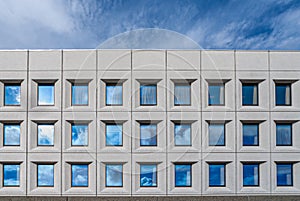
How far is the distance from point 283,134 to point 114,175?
7.85 meters

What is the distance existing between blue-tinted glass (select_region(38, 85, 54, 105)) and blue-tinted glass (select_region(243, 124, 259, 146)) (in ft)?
29.0

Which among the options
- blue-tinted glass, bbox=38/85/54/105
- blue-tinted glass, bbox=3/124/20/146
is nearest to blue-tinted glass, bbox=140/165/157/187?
blue-tinted glass, bbox=38/85/54/105

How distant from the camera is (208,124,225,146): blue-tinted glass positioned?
11.3 m

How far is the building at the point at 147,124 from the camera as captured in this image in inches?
437

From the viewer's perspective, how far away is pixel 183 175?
11258 mm

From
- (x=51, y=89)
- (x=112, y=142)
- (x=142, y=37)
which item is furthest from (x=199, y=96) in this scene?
(x=51, y=89)

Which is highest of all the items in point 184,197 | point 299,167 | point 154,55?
point 154,55

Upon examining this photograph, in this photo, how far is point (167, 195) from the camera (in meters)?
11.0

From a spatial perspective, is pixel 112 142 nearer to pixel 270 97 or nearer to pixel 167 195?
pixel 167 195

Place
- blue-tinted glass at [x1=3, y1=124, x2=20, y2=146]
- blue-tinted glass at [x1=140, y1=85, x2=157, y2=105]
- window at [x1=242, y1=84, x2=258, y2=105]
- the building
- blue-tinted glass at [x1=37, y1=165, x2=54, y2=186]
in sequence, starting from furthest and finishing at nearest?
1. window at [x1=242, y1=84, x2=258, y2=105]
2. blue-tinted glass at [x1=140, y1=85, x2=157, y2=105]
3. blue-tinted glass at [x1=3, y1=124, x2=20, y2=146]
4. blue-tinted glass at [x1=37, y1=165, x2=54, y2=186]
5. the building

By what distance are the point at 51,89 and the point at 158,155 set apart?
5.66m

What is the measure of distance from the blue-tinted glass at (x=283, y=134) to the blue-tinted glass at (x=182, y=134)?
4.04 m

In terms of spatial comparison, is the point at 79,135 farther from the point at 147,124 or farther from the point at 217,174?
the point at 217,174

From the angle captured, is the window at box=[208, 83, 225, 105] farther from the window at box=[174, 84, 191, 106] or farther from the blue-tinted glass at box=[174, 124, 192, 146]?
the blue-tinted glass at box=[174, 124, 192, 146]
